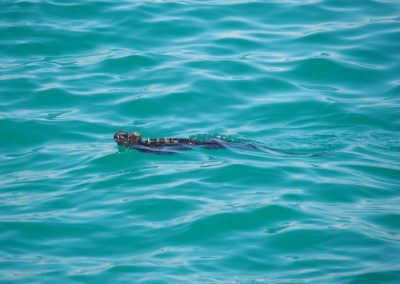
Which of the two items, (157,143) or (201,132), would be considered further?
(201,132)

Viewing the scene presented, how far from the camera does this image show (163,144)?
10289mm

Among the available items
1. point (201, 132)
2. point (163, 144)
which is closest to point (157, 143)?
point (163, 144)

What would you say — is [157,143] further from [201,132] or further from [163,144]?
[201,132]

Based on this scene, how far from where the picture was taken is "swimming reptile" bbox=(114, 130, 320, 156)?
10.2 metres

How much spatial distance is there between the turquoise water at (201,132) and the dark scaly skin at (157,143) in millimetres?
164

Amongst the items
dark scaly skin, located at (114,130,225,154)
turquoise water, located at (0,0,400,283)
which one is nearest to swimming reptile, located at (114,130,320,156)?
dark scaly skin, located at (114,130,225,154)

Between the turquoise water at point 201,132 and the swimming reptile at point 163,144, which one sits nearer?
the turquoise water at point 201,132

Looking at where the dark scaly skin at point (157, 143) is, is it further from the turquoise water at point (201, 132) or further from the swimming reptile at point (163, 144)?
the turquoise water at point (201, 132)

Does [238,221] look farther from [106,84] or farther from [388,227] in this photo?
[106,84]

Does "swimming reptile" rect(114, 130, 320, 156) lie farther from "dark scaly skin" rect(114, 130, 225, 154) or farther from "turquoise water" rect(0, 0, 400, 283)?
"turquoise water" rect(0, 0, 400, 283)

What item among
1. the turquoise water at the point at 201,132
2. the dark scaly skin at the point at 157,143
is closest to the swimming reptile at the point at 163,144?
the dark scaly skin at the point at 157,143

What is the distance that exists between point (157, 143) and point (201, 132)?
101 centimetres

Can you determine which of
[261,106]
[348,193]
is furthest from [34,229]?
[261,106]

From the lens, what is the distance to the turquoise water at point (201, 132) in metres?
7.73
